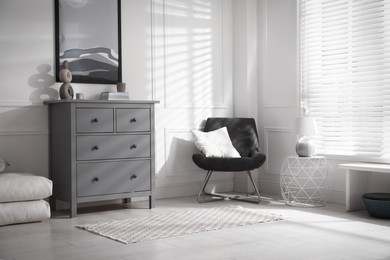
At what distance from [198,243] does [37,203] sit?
1.44 m

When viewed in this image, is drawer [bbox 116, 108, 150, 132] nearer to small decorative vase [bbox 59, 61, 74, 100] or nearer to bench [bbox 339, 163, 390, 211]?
small decorative vase [bbox 59, 61, 74, 100]

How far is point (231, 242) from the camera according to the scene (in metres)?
3.32

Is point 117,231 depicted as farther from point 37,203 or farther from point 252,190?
point 252,190

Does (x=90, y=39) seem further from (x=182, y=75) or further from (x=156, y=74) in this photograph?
(x=182, y=75)

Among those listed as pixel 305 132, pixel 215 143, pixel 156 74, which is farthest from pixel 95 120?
pixel 305 132

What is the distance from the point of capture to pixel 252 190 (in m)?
5.70

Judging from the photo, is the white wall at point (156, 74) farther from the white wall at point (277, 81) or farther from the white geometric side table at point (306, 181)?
the white geometric side table at point (306, 181)

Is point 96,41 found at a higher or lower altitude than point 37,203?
higher

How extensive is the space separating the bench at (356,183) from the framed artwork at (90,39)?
7.52ft

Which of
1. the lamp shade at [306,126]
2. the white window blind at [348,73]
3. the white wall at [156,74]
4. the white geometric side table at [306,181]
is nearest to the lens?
the white wall at [156,74]

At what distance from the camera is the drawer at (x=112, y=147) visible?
4273 mm

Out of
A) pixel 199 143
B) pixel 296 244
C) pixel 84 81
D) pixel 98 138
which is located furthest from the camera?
pixel 199 143

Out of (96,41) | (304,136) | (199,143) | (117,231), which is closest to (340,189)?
(304,136)

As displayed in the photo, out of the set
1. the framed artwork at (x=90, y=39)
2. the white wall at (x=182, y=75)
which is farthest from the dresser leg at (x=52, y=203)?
the framed artwork at (x=90, y=39)
